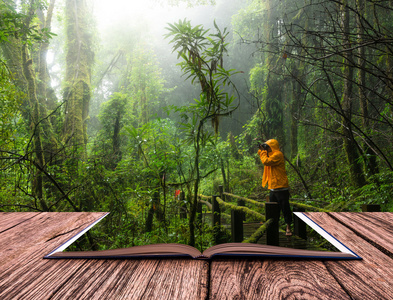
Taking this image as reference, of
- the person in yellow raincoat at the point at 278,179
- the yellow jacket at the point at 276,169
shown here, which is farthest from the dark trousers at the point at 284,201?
the yellow jacket at the point at 276,169

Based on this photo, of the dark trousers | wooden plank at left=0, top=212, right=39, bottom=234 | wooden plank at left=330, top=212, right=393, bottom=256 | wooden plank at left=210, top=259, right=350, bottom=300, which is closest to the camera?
wooden plank at left=210, top=259, right=350, bottom=300

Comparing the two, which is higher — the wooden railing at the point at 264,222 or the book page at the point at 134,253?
the book page at the point at 134,253

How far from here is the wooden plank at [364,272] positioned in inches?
17.4

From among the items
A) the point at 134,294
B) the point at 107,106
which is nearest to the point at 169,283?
the point at 134,294

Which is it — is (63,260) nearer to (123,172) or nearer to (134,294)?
(134,294)

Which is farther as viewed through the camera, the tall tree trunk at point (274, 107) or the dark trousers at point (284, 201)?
the tall tree trunk at point (274, 107)

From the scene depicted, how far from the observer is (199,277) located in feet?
1.63

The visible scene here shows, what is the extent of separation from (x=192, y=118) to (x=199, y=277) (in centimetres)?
263

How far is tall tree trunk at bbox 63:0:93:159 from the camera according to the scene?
1024 cm

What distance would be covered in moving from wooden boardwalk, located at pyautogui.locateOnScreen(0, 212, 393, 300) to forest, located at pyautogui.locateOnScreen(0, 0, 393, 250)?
128 centimetres

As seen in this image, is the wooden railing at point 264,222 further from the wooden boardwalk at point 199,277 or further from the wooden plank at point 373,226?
the wooden boardwalk at point 199,277

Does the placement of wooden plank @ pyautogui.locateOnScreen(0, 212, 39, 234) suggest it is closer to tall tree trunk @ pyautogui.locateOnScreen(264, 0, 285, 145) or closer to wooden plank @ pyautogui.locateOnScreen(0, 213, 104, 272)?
wooden plank @ pyautogui.locateOnScreen(0, 213, 104, 272)

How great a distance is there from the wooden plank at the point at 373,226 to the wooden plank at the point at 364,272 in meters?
0.03

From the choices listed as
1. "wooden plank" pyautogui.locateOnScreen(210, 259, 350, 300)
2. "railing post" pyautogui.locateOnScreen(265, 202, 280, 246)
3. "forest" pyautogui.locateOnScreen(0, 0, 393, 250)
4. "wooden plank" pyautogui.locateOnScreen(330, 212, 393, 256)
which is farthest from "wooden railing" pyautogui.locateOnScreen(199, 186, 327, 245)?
"wooden plank" pyautogui.locateOnScreen(210, 259, 350, 300)
